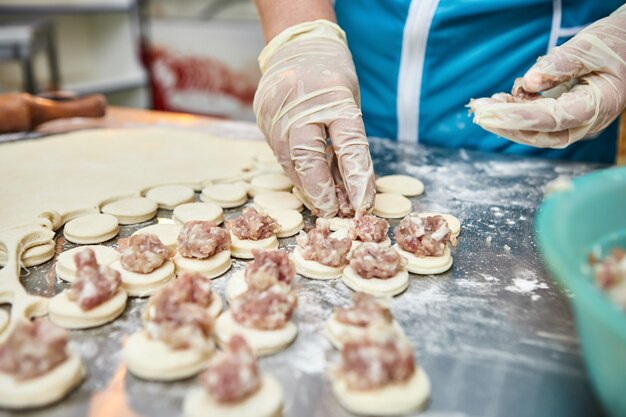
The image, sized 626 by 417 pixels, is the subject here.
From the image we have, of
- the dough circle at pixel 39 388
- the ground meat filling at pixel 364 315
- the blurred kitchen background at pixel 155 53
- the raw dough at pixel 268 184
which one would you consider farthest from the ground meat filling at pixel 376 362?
the blurred kitchen background at pixel 155 53

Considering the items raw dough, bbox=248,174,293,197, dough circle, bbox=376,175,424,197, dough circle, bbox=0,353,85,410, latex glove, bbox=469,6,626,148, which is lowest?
dough circle, bbox=0,353,85,410

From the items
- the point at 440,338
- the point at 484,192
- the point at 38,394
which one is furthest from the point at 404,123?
the point at 38,394

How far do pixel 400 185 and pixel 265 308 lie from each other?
45.0 inches

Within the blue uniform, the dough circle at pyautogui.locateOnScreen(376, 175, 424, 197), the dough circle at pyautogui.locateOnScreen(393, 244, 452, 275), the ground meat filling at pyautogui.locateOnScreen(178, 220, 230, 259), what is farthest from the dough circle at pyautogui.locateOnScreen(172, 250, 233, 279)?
the blue uniform

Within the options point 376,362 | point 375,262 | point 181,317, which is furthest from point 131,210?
point 376,362

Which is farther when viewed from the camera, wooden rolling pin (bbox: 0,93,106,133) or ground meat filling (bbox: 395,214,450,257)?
wooden rolling pin (bbox: 0,93,106,133)

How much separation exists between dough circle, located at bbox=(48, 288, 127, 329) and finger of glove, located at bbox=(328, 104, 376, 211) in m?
0.89

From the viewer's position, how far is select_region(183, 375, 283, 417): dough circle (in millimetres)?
1075

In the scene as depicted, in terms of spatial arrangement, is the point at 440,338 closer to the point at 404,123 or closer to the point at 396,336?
the point at 396,336

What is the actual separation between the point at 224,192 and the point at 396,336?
1224mm

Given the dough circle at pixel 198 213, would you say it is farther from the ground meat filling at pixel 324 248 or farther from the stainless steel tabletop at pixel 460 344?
the ground meat filling at pixel 324 248

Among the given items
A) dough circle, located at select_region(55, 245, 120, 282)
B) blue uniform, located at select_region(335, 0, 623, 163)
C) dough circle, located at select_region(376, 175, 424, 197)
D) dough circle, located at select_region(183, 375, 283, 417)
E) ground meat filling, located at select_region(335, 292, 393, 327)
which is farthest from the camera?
blue uniform, located at select_region(335, 0, 623, 163)

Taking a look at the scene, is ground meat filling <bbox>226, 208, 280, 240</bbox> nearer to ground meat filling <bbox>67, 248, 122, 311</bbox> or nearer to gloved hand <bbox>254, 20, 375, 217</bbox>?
gloved hand <bbox>254, 20, 375, 217</bbox>

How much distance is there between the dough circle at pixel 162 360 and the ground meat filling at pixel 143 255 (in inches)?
13.6
